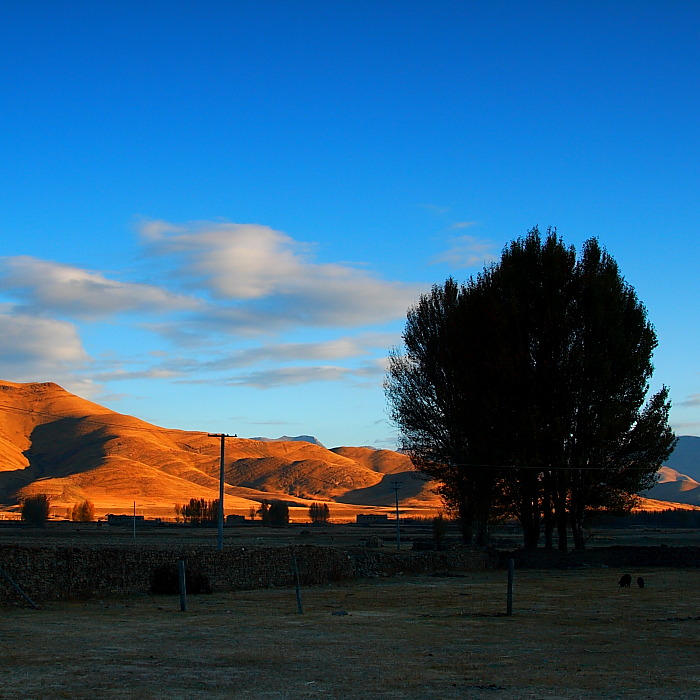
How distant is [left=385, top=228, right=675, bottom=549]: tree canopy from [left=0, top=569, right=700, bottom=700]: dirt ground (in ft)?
49.5

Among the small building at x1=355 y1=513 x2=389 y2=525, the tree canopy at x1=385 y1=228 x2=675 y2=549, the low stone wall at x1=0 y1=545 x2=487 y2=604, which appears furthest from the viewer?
the small building at x1=355 y1=513 x2=389 y2=525

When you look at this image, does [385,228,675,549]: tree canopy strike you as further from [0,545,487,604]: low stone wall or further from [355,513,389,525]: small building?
[355,513,389,525]: small building

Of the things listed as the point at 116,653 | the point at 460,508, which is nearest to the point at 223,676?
the point at 116,653

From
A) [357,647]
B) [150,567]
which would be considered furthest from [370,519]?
[357,647]

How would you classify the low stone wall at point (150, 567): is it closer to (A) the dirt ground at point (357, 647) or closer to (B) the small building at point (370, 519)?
(A) the dirt ground at point (357, 647)

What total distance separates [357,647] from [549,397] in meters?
27.5

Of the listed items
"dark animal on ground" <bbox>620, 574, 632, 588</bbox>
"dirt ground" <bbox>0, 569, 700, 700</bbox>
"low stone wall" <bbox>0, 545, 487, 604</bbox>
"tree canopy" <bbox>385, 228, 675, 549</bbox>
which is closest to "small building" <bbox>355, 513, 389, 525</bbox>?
"tree canopy" <bbox>385, 228, 675, 549</bbox>

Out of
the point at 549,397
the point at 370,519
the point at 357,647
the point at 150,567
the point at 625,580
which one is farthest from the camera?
the point at 370,519

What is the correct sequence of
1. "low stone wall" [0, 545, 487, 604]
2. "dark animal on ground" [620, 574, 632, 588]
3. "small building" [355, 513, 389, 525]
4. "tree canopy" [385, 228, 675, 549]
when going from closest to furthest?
1. "low stone wall" [0, 545, 487, 604]
2. "dark animal on ground" [620, 574, 632, 588]
3. "tree canopy" [385, 228, 675, 549]
4. "small building" [355, 513, 389, 525]

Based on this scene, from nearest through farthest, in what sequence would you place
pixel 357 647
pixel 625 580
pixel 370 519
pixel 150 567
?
pixel 357 647 → pixel 150 567 → pixel 625 580 → pixel 370 519

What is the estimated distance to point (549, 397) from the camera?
40438 millimetres

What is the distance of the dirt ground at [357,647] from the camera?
434 inches

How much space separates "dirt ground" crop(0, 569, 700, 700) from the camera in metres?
11.0

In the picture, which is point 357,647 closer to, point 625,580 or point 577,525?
point 625,580
